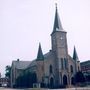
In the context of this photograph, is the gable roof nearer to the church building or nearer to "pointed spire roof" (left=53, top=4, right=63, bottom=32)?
the church building

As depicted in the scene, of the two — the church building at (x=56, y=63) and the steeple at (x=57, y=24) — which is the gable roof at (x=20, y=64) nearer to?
the church building at (x=56, y=63)

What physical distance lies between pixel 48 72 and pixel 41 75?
2.63 m

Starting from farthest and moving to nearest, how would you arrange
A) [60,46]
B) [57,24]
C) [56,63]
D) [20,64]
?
1. [20,64]
2. [57,24]
3. [60,46]
4. [56,63]

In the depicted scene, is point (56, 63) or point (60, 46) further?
point (60, 46)

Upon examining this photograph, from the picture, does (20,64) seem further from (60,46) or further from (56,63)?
(60,46)

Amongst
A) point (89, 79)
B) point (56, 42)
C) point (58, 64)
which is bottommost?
point (89, 79)

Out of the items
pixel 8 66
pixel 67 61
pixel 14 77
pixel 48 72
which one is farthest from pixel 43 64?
pixel 8 66

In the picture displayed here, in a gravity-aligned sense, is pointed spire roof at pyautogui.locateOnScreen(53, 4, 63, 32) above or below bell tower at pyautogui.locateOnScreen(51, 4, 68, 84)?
above

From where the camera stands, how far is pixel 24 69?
316 feet

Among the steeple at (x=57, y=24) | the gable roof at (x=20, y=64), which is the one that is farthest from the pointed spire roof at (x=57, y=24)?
the gable roof at (x=20, y=64)

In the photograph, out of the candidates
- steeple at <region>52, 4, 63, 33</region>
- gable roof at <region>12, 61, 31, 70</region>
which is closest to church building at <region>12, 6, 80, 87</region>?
steeple at <region>52, 4, 63, 33</region>

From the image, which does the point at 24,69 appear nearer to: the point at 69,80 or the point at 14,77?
the point at 14,77

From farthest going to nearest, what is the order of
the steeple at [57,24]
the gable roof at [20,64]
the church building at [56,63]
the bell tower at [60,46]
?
the gable roof at [20,64] → the steeple at [57,24] → the bell tower at [60,46] → the church building at [56,63]

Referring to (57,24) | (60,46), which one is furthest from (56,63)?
(57,24)
